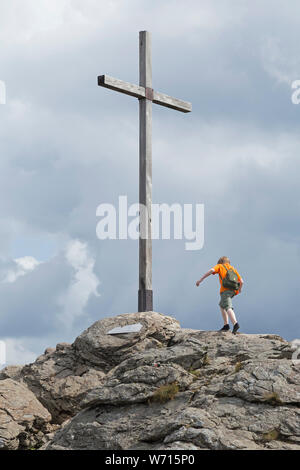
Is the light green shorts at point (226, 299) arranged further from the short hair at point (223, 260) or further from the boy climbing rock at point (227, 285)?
the short hair at point (223, 260)

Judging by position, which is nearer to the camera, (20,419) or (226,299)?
(20,419)

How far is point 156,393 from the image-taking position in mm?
10703

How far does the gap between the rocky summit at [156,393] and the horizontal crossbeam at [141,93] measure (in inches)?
233

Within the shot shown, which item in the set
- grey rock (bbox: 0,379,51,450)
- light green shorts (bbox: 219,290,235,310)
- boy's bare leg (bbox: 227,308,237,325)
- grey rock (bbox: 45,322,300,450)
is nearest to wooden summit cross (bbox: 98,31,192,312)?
light green shorts (bbox: 219,290,235,310)

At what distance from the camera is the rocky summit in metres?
9.66

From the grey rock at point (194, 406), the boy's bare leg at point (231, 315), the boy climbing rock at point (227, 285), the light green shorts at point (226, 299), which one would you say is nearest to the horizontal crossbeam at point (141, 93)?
the boy climbing rock at point (227, 285)

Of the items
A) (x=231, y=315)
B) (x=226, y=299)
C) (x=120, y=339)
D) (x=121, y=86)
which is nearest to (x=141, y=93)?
(x=121, y=86)

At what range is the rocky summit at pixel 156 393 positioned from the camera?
966 cm

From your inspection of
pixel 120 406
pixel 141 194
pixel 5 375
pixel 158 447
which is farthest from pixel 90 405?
pixel 141 194

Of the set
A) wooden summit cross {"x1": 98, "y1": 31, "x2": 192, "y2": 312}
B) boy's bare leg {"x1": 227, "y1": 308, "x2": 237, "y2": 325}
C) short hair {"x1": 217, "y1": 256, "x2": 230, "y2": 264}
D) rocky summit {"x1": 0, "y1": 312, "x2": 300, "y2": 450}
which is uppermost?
wooden summit cross {"x1": 98, "y1": 31, "x2": 192, "y2": 312}

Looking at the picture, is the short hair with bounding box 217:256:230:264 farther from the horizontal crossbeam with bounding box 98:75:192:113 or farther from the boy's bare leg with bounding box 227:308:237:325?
the horizontal crossbeam with bounding box 98:75:192:113

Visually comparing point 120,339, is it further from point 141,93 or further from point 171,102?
point 171,102

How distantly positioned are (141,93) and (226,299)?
19.8 ft

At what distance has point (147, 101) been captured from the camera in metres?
16.6
